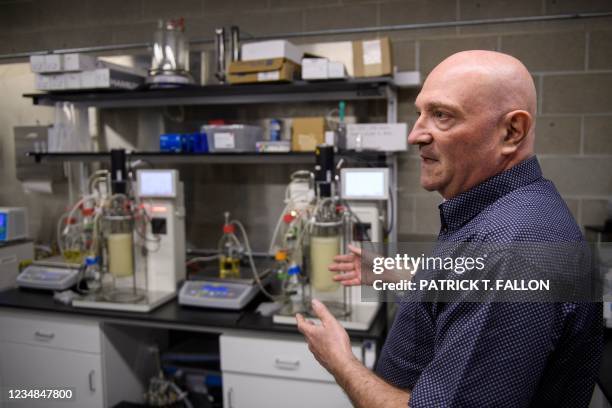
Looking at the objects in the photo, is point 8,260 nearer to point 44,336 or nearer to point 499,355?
point 44,336

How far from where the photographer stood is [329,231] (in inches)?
81.0

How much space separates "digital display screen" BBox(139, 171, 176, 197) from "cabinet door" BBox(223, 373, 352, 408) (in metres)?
0.86

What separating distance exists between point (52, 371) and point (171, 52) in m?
1.73

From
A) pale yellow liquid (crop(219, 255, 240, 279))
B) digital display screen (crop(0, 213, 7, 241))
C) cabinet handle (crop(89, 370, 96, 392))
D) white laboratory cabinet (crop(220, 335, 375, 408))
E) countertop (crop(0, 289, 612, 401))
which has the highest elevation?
digital display screen (crop(0, 213, 7, 241))

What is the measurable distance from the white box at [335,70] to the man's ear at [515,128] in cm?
145

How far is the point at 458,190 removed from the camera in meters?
1.04

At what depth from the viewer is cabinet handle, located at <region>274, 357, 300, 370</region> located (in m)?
1.97

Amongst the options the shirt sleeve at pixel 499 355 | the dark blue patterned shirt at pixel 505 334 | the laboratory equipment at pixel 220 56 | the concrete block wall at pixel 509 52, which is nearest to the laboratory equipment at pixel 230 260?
the concrete block wall at pixel 509 52

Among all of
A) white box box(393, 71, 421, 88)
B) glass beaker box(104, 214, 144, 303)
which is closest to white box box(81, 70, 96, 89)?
glass beaker box(104, 214, 144, 303)

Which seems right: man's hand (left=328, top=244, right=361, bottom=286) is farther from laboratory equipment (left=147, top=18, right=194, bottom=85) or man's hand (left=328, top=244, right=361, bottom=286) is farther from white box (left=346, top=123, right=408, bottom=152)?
laboratory equipment (left=147, top=18, right=194, bottom=85)

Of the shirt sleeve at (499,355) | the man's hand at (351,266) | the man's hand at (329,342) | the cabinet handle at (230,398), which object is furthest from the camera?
the cabinet handle at (230,398)

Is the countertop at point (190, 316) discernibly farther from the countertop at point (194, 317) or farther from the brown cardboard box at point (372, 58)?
the brown cardboard box at point (372, 58)

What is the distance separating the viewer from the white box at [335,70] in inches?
91.6

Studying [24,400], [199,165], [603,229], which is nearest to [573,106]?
[603,229]
